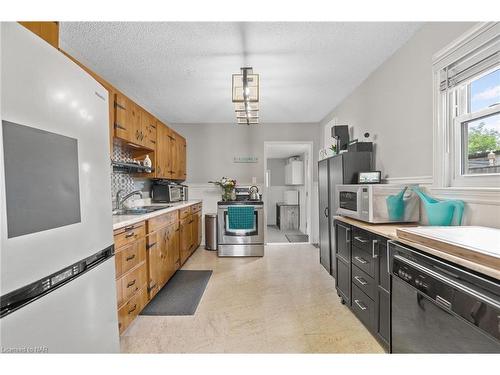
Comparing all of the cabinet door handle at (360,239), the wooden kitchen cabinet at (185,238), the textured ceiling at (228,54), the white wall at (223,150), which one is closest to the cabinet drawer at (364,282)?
the cabinet door handle at (360,239)

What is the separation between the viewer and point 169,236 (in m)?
2.99

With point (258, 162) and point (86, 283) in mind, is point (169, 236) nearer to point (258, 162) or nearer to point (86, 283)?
point (86, 283)

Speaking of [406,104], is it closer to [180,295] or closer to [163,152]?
[180,295]

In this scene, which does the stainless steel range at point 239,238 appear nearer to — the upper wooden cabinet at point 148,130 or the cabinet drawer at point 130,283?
the upper wooden cabinet at point 148,130

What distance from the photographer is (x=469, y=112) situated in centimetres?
175

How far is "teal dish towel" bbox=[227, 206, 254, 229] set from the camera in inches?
163

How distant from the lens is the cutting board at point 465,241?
93 cm

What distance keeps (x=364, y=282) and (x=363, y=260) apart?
0.55 ft

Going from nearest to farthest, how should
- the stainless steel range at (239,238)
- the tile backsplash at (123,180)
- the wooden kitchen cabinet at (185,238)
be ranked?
the tile backsplash at (123,180), the wooden kitchen cabinet at (185,238), the stainless steel range at (239,238)

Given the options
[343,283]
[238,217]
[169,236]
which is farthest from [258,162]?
[343,283]

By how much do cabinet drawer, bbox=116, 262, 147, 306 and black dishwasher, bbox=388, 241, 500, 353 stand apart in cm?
186

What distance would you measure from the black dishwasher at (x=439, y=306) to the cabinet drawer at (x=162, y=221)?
201 centimetres

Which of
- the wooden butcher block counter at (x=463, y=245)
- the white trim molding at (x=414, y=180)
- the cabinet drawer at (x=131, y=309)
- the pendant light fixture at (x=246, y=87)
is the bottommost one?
the cabinet drawer at (x=131, y=309)

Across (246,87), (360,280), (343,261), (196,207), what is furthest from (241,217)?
(360,280)
